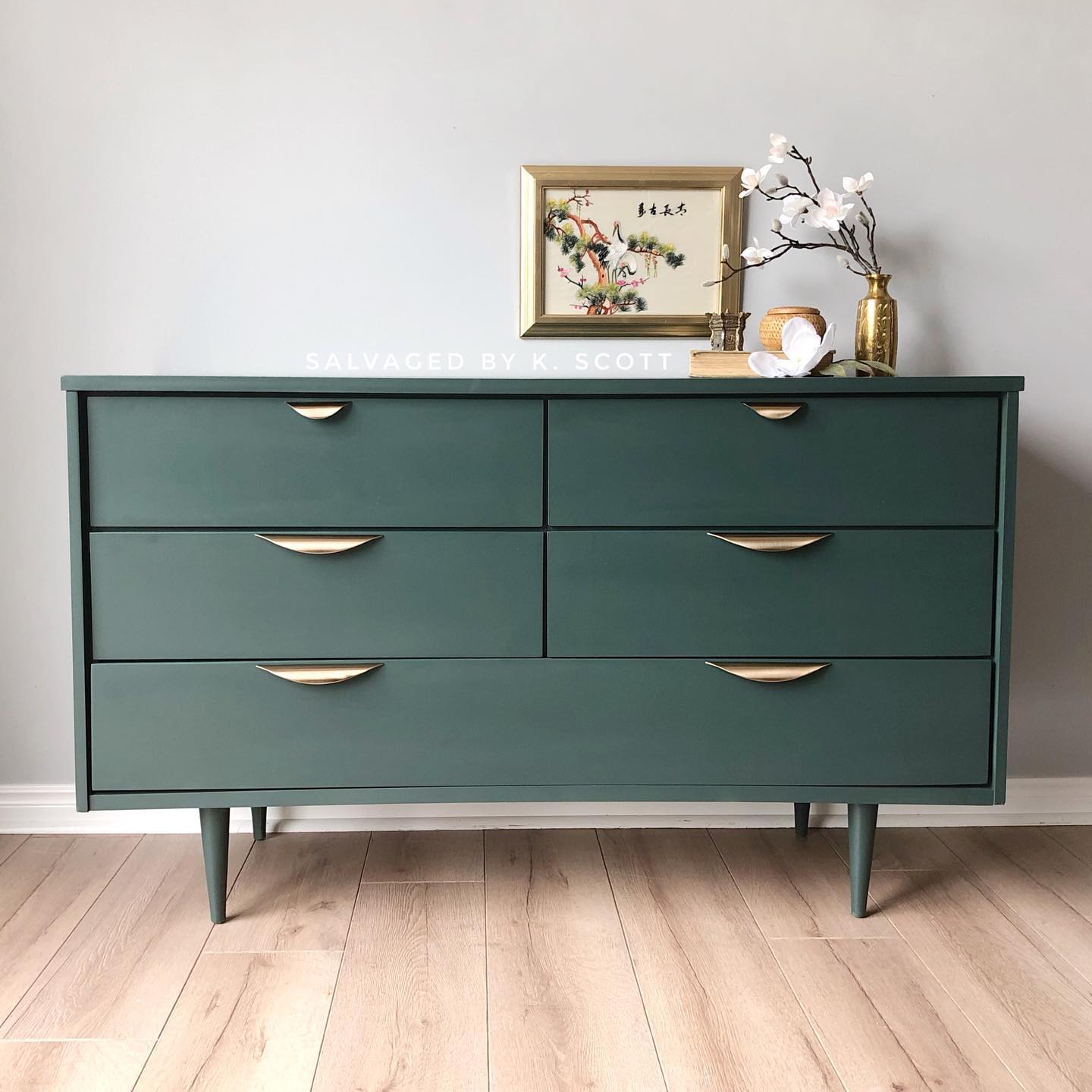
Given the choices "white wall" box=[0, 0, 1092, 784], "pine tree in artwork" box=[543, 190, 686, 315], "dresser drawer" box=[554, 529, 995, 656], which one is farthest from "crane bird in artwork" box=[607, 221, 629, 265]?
"dresser drawer" box=[554, 529, 995, 656]

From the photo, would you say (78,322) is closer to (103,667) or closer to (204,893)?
(103,667)

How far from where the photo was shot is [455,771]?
146 cm

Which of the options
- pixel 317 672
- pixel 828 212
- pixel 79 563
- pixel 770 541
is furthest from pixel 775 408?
pixel 79 563

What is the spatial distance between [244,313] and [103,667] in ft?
2.47

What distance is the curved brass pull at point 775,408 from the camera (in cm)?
141

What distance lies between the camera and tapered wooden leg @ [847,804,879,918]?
154 centimetres

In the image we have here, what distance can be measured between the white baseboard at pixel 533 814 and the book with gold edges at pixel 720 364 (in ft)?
2.89

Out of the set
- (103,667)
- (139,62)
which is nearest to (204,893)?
(103,667)

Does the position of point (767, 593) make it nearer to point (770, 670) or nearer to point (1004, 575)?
point (770, 670)

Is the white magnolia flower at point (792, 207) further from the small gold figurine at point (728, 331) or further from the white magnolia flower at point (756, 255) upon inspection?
the small gold figurine at point (728, 331)

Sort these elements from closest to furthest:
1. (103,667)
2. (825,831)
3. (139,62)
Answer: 1. (103,667)
2. (139,62)
3. (825,831)

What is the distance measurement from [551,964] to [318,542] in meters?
0.72

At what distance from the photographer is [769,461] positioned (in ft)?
4.66

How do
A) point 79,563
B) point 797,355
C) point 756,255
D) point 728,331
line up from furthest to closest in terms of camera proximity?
point 756,255
point 728,331
point 797,355
point 79,563
